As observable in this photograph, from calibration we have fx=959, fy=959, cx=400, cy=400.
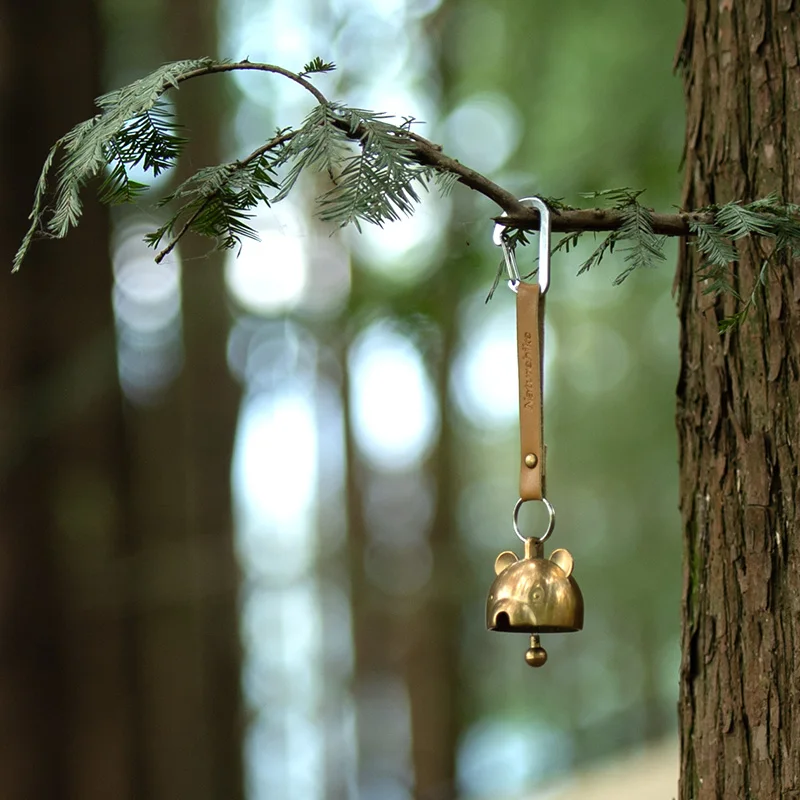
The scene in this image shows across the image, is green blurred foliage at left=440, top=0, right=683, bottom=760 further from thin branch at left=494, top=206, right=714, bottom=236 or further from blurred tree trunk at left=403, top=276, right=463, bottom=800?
thin branch at left=494, top=206, right=714, bottom=236

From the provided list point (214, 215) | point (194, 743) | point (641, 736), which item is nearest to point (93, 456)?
point (194, 743)

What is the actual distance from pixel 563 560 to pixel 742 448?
0.34 m

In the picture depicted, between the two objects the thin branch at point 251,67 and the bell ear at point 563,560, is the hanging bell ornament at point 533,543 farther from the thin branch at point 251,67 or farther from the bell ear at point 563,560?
the thin branch at point 251,67

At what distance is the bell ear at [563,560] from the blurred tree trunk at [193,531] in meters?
4.62

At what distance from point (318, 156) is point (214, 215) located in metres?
0.24

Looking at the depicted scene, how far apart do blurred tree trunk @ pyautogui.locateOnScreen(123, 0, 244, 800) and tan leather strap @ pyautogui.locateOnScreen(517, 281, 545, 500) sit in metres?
4.60

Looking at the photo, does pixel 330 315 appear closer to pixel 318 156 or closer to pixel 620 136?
pixel 620 136

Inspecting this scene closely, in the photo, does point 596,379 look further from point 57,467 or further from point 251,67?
point 251,67

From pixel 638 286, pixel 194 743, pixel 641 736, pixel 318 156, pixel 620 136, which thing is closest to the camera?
pixel 318 156

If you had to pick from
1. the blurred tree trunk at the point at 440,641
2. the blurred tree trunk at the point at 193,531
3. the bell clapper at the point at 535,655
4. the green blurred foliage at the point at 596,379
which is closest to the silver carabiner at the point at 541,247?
the bell clapper at the point at 535,655

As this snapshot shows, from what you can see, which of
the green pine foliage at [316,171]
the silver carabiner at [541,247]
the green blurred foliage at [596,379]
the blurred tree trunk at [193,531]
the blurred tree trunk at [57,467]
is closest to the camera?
the green pine foliage at [316,171]

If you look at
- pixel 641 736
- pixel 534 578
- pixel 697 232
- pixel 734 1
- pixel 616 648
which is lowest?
pixel 641 736

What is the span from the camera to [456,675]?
7508mm

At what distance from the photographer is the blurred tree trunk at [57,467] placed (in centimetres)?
449
